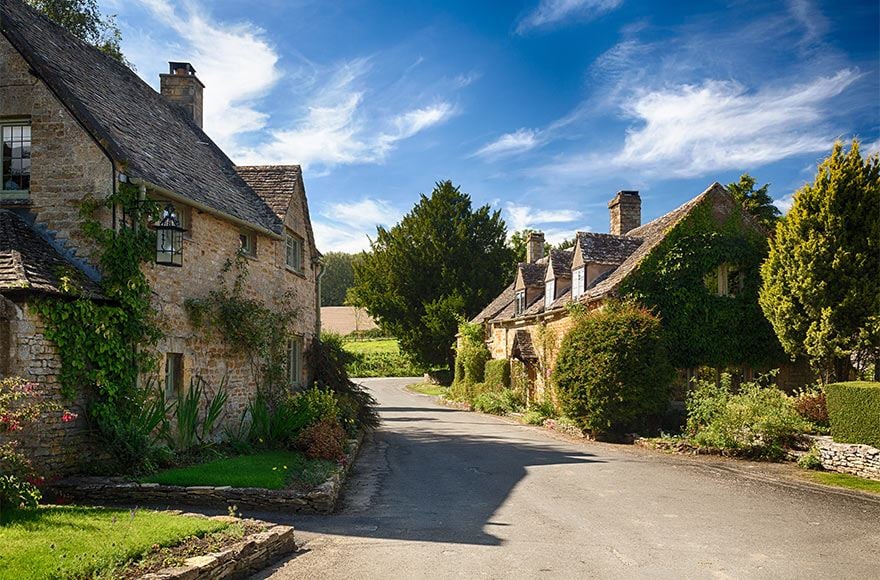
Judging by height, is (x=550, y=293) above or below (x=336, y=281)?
below

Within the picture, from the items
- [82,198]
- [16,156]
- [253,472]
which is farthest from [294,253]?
[253,472]

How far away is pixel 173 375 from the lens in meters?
14.4

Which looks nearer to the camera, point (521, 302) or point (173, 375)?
point (173, 375)

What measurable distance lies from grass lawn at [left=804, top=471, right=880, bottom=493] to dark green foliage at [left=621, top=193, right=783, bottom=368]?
24.3 feet

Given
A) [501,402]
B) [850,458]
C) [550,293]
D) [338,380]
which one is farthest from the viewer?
Result: [501,402]

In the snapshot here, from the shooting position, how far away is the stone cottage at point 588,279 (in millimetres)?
23219

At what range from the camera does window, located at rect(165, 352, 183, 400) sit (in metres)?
14.2

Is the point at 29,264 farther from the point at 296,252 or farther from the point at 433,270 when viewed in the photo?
the point at 433,270

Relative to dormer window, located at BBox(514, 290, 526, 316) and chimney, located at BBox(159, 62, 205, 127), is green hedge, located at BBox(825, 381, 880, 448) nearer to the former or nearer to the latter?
dormer window, located at BBox(514, 290, 526, 316)

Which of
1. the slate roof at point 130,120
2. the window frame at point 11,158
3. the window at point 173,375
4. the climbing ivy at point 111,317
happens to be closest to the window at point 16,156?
the window frame at point 11,158

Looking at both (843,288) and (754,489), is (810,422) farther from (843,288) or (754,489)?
(754,489)

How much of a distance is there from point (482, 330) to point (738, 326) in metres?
17.8

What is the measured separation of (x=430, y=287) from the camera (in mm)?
50375

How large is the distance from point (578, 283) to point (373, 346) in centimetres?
4999
